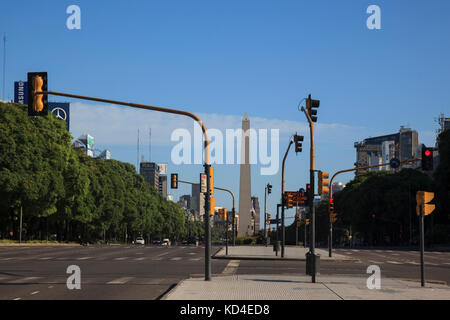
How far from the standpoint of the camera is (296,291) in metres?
18.0

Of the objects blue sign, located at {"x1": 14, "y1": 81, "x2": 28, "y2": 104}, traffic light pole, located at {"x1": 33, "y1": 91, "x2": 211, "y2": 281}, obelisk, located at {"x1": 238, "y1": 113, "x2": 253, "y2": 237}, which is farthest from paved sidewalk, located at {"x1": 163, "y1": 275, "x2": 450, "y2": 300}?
blue sign, located at {"x1": 14, "y1": 81, "x2": 28, "y2": 104}

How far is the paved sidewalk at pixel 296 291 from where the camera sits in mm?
16344

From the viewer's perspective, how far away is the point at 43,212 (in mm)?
70188

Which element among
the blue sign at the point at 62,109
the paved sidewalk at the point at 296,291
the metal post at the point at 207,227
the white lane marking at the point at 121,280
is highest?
the blue sign at the point at 62,109

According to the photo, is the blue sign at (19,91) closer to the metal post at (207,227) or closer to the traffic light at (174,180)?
the traffic light at (174,180)

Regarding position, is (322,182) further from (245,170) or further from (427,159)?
(245,170)

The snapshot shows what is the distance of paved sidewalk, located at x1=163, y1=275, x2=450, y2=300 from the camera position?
643 inches

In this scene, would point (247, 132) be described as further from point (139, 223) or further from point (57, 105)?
point (57, 105)

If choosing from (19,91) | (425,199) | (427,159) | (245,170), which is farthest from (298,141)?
(19,91)

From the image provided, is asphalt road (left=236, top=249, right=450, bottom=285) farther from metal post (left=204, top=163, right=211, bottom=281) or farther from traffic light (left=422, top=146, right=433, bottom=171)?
metal post (left=204, top=163, right=211, bottom=281)

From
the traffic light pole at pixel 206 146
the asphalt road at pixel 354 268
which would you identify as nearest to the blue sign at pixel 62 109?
the asphalt road at pixel 354 268
